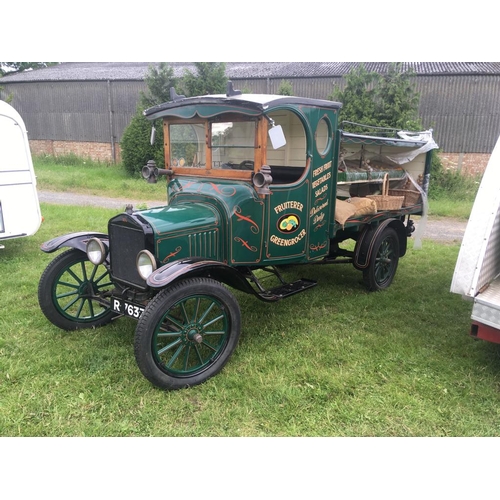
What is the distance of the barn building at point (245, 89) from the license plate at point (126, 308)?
427 inches

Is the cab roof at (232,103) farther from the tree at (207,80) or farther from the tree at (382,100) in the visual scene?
the tree at (207,80)

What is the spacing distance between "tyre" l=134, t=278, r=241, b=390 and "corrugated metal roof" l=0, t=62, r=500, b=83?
11760mm

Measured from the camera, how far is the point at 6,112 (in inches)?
248

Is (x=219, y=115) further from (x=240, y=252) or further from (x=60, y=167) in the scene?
(x=60, y=167)

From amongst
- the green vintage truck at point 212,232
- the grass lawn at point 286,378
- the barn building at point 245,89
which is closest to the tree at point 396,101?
the barn building at point 245,89

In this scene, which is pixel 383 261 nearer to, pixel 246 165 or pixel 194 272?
pixel 246 165

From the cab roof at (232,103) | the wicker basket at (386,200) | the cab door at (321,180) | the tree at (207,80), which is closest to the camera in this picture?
the cab roof at (232,103)

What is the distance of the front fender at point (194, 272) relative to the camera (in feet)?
10.7

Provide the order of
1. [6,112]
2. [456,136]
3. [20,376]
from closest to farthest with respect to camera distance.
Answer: [20,376]
[6,112]
[456,136]

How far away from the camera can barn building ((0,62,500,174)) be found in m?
14.0

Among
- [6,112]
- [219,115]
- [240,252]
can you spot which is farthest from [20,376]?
[6,112]

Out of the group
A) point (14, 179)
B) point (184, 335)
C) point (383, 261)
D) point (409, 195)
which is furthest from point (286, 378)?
point (14, 179)

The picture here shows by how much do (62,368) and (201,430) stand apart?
4.71 ft

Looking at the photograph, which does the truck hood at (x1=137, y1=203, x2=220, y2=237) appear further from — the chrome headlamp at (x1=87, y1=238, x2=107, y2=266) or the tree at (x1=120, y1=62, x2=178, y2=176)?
the tree at (x1=120, y1=62, x2=178, y2=176)
